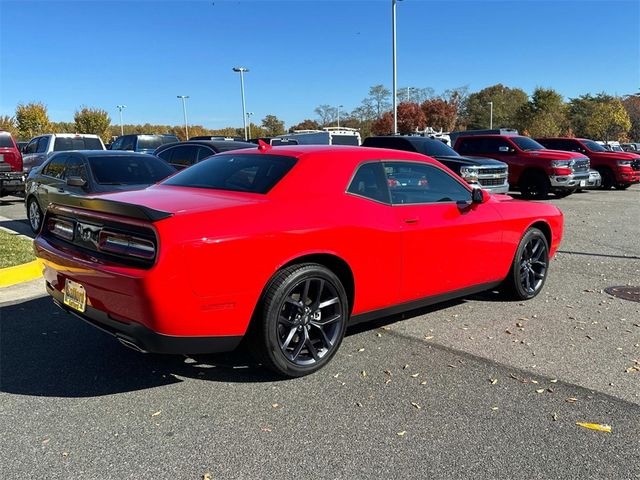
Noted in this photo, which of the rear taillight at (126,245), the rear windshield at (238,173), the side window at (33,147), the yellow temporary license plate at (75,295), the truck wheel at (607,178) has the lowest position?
the truck wheel at (607,178)

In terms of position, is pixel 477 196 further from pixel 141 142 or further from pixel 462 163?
pixel 141 142

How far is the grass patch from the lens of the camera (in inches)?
261

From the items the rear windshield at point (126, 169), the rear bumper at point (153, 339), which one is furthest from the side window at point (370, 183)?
the rear windshield at point (126, 169)

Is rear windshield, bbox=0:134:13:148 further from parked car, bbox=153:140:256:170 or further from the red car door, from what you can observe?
the red car door

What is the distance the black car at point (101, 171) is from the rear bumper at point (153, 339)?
4087mm

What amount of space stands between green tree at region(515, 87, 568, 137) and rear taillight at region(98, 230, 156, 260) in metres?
56.9

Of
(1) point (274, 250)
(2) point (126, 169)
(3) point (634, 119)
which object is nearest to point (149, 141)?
(2) point (126, 169)

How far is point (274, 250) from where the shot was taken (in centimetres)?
345

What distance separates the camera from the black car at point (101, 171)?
7590mm

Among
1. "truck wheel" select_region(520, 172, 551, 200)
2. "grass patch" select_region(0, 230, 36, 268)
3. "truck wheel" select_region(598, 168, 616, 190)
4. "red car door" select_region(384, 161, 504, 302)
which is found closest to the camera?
"red car door" select_region(384, 161, 504, 302)

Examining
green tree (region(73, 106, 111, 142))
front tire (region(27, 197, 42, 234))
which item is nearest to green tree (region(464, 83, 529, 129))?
green tree (region(73, 106, 111, 142))

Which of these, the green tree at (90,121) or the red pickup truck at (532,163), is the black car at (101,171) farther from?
the green tree at (90,121)

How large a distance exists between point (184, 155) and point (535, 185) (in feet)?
34.3

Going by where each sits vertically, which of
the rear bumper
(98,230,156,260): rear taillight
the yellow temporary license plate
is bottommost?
the rear bumper
